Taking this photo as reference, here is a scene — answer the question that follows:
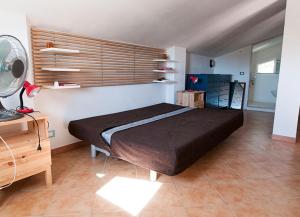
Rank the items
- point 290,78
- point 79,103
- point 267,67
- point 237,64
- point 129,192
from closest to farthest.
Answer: point 129,192, point 79,103, point 290,78, point 237,64, point 267,67

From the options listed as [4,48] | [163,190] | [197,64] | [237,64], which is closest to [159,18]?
[4,48]

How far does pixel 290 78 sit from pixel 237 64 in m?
3.46

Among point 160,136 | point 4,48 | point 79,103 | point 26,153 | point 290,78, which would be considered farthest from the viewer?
point 290,78

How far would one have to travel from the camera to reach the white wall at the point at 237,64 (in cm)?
653

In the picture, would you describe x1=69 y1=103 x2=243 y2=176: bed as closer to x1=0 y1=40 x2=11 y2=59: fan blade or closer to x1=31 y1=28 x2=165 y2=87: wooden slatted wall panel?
x1=31 y1=28 x2=165 y2=87: wooden slatted wall panel

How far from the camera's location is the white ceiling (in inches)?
90.9

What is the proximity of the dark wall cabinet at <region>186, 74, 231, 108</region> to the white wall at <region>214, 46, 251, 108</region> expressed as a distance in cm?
39

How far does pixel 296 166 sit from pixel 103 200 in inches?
93.7

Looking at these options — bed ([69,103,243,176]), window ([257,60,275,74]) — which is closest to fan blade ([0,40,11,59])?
bed ([69,103,243,176])

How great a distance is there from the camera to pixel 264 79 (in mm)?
7164

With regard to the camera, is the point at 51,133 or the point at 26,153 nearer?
the point at 26,153

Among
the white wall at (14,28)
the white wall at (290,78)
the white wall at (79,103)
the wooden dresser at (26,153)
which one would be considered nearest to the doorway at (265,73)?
the white wall at (290,78)

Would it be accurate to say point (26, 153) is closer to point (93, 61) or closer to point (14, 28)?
point (14, 28)

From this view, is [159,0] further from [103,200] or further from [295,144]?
[295,144]
